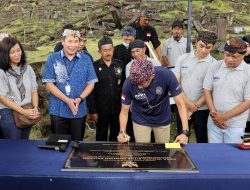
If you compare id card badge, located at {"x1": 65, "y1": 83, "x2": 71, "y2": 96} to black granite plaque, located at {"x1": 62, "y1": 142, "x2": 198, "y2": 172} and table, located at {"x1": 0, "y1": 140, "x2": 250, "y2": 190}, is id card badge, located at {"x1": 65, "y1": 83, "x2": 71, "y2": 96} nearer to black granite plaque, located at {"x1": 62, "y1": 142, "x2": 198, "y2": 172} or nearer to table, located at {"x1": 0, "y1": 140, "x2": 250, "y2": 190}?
black granite plaque, located at {"x1": 62, "y1": 142, "x2": 198, "y2": 172}

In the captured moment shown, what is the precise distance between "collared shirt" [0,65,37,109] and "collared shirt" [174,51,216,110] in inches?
68.1

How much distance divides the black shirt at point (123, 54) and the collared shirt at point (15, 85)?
1.36 m

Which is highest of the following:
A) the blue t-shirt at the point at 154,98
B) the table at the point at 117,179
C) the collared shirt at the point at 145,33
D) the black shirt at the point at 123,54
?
the collared shirt at the point at 145,33

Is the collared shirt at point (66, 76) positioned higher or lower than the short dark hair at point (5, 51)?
lower

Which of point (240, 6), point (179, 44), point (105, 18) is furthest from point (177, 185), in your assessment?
point (240, 6)

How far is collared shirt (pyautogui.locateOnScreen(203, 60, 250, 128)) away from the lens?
3.41m

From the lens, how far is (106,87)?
14.0 feet

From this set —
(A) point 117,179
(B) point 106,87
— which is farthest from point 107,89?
(A) point 117,179

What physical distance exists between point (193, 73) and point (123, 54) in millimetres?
1110

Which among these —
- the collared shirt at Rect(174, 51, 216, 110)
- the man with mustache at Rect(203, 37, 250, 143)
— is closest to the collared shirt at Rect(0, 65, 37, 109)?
the collared shirt at Rect(174, 51, 216, 110)

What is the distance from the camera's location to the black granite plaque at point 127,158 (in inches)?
94.7

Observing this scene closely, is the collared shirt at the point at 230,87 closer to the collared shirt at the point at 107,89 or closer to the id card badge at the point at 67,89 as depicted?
the collared shirt at the point at 107,89

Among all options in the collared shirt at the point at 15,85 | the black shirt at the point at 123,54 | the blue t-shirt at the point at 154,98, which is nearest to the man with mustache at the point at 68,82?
the collared shirt at the point at 15,85

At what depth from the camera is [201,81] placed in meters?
3.97
